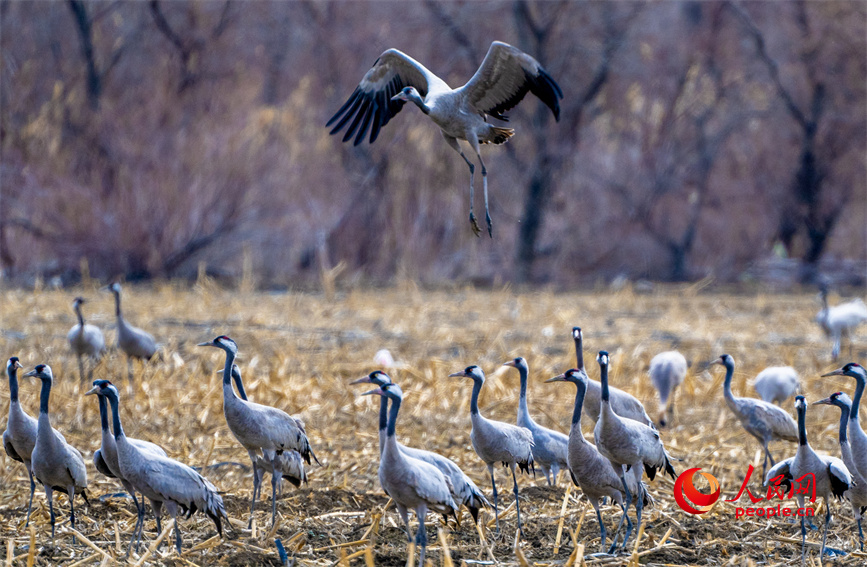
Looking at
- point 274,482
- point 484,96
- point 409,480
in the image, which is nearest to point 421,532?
point 409,480

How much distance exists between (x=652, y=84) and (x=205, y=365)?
1384cm

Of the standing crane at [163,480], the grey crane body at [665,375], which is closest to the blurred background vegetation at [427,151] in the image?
the grey crane body at [665,375]

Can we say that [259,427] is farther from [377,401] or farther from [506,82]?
[377,401]

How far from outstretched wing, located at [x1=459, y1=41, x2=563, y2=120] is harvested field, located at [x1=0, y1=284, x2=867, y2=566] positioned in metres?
1.90

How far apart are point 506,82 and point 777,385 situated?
324 centimetres

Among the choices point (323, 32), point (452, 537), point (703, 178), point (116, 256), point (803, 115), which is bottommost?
point (452, 537)

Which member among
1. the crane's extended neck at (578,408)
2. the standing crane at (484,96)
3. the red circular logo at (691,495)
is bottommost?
the red circular logo at (691,495)

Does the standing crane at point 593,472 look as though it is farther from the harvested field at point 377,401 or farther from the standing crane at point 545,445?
the standing crane at point 545,445

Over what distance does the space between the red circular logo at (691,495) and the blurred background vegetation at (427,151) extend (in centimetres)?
955

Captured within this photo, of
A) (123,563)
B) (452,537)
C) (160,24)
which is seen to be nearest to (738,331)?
(452,537)

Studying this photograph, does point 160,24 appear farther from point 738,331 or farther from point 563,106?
point 738,331

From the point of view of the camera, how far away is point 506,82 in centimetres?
452

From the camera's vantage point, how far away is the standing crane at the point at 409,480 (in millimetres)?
3744

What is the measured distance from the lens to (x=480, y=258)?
17766 millimetres
